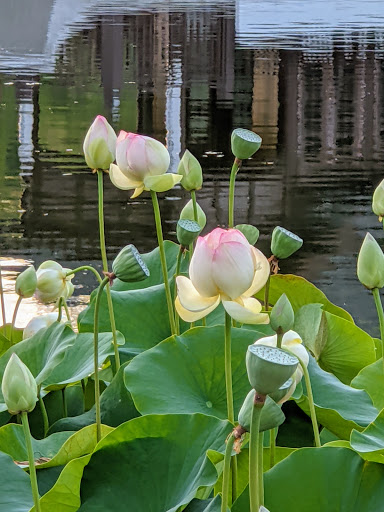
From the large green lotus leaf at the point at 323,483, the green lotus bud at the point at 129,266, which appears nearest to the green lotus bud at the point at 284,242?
the green lotus bud at the point at 129,266

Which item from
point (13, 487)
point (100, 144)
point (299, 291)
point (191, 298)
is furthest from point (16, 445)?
point (299, 291)

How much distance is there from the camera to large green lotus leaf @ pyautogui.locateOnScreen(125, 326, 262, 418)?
39.3 inches

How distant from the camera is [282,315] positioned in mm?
777

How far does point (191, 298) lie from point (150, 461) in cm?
14

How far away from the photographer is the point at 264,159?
6.50 metres

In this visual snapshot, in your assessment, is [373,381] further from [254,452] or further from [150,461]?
[254,452]

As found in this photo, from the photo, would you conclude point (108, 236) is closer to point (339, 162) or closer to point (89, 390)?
point (339, 162)

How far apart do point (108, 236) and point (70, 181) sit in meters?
1.23

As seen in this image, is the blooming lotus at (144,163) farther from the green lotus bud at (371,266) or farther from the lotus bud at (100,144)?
the green lotus bud at (371,266)

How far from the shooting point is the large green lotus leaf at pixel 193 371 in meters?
1.00

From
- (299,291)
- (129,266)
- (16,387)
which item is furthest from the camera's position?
(299,291)

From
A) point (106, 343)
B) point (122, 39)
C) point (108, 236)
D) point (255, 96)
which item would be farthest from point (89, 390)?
point (122, 39)

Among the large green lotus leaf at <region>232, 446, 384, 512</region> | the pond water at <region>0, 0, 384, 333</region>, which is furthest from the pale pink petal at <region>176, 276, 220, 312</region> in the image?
the pond water at <region>0, 0, 384, 333</region>

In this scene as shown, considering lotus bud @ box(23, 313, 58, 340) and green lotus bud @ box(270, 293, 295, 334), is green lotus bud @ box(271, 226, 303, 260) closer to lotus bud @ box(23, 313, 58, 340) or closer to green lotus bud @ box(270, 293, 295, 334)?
green lotus bud @ box(270, 293, 295, 334)
